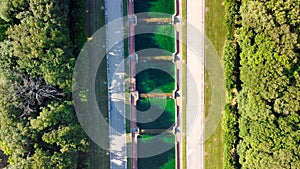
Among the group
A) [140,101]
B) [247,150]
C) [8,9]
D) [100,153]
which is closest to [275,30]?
[247,150]

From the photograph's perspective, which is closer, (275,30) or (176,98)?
(275,30)

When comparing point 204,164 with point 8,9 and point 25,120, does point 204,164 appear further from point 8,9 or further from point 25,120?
point 8,9

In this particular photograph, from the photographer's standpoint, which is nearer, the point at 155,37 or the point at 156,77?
the point at 155,37

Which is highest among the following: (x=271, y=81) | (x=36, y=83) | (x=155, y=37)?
(x=155, y=37)

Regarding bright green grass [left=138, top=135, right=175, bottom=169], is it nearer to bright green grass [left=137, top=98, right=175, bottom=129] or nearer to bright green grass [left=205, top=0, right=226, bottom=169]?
bright green grass [left=137, top=98, right=175, bottom=129]

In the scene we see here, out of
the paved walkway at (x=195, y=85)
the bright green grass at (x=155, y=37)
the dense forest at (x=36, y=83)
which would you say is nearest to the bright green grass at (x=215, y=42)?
the paved walkway at (x=195, y=85)

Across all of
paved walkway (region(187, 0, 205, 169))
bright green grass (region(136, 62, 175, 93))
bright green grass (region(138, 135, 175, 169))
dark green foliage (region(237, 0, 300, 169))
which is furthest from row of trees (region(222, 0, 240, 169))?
bright green grass (region(136, 62, 175, 93))

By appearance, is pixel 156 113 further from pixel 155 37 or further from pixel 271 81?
pixel 271 81

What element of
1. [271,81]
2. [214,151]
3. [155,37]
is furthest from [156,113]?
[271,81]
